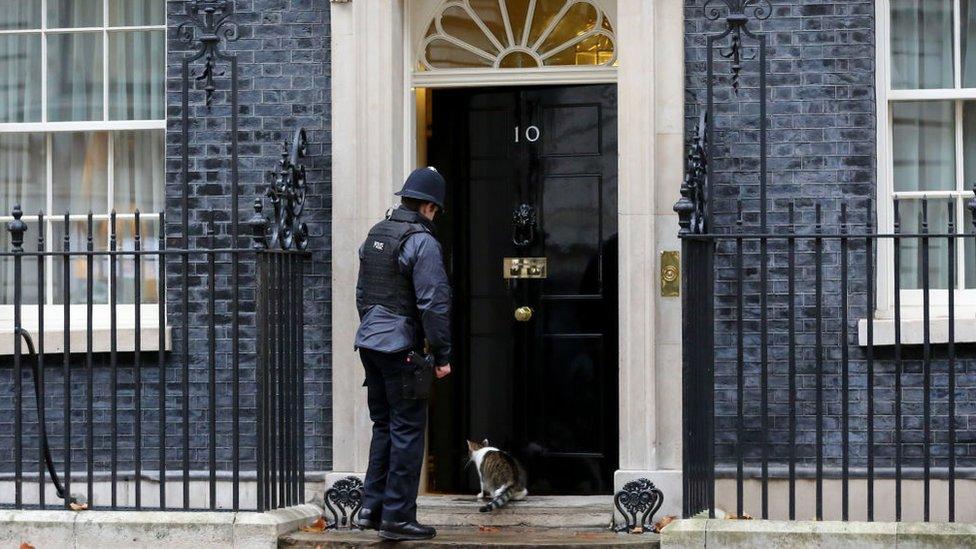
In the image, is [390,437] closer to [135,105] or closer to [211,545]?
[211,545]

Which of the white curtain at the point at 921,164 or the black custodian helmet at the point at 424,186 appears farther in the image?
the white curtain at the point at 921,164

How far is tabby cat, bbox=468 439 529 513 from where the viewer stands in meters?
9.16

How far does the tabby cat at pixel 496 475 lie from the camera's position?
9156mm

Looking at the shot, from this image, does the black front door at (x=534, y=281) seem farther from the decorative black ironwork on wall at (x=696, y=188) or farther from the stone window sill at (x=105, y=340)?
the stone window sill at (x=105, y=340)

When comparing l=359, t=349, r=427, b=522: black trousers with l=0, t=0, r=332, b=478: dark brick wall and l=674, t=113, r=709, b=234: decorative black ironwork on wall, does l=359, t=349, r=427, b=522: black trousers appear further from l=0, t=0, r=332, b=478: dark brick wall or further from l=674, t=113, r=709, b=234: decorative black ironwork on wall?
l=674, t=113, r=709, b=234: decorative black ironwork on wall

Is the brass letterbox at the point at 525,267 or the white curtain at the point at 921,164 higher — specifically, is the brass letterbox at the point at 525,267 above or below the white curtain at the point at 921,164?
below

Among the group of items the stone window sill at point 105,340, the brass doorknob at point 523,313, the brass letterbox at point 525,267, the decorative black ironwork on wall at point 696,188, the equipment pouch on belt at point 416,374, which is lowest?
the equipment pouch on belt at point 416,374

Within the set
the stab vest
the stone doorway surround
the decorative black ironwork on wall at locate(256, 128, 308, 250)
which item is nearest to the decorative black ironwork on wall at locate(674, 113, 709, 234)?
the stone doorway surround

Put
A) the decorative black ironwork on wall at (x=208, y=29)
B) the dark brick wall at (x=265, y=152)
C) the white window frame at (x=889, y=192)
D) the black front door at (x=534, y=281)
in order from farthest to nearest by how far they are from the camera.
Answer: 1. the black front door at (x=534, y=281)
2. the decorative black ironwork on wall at (x=208, y=29)
3. the dark brick wall at (x=265, y=152)
4. the white window frame at (x=889, y=192)

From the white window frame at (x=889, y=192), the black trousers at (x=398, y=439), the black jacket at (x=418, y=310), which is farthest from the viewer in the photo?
the white window frame at (x=889, y=192)

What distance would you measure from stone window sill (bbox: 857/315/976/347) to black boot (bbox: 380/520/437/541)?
8.68 ft

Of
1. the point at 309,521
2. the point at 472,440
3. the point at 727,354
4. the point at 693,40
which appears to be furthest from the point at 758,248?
the point at 309,521

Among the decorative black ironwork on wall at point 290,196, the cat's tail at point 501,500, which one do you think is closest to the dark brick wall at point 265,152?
the decorative black ironwork on wall at point 290,196

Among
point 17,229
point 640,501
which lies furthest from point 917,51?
point 17,229
